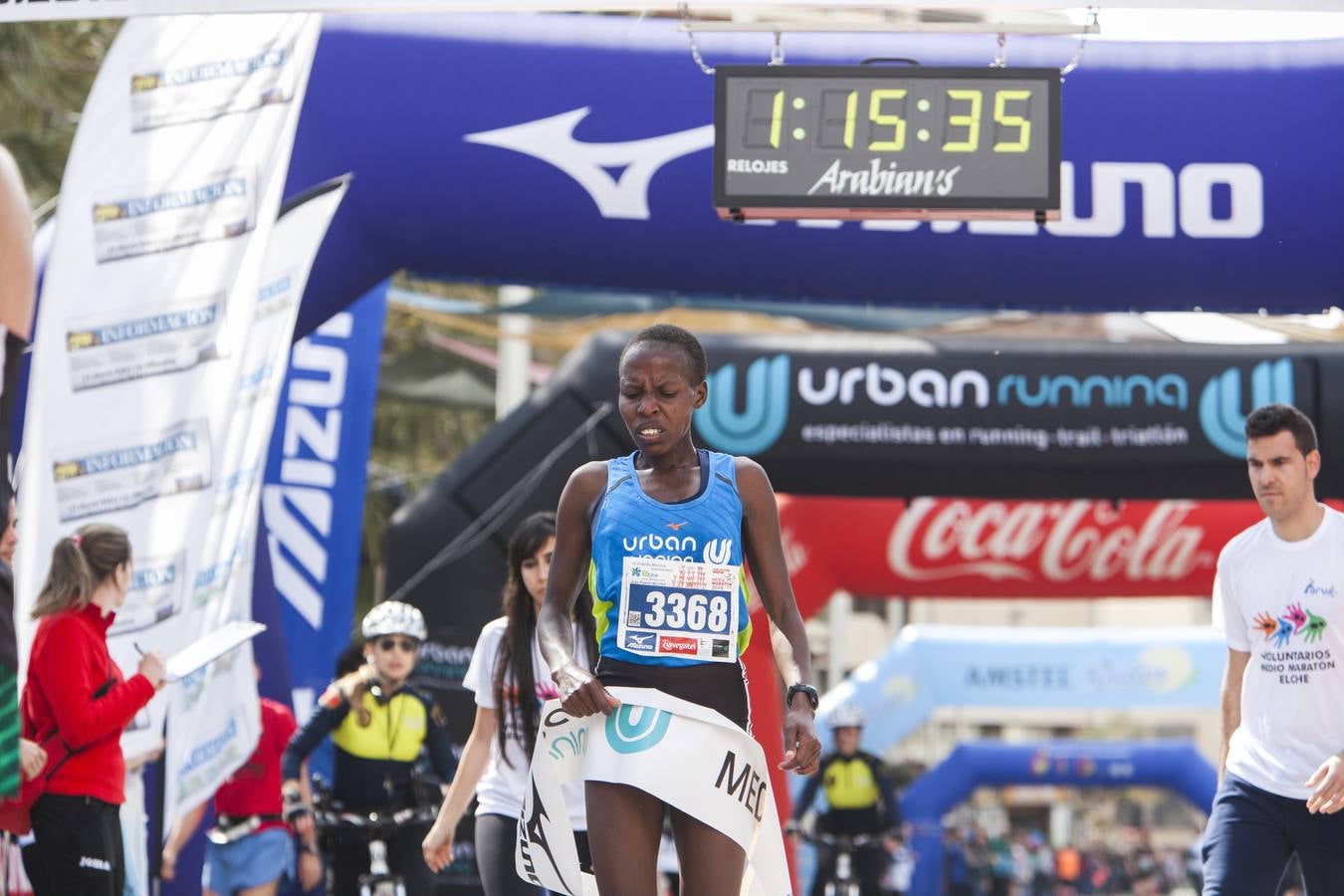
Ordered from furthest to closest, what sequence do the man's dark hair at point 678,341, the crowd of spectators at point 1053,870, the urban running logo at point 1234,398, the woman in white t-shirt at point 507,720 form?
1. the crowd of spectators at point 1053,870
2. the urban running logo at point 1234,398
3. the woman in white t-shirt at point 507,720
4. the man's dark hair at point 678,341

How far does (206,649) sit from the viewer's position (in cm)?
727

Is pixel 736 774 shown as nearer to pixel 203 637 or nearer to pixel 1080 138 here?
pixel 203 637

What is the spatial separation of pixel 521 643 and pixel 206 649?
1.30 meters

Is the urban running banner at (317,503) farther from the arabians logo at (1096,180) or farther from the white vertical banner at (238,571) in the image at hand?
the arabians logo at (1096,180)

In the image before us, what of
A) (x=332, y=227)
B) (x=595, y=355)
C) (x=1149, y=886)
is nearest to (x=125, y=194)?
(x=332, y=227)

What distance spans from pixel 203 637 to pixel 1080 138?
4.57 meters

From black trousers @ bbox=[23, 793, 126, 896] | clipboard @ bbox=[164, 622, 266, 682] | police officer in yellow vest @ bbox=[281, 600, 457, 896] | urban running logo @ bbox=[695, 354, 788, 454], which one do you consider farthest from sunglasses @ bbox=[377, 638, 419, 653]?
urban running logo @ bbox=[695, 354, 788, 454]

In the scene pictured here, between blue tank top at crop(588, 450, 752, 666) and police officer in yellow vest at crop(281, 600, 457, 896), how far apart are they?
14.4 feet

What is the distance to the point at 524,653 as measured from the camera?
6777 millimetres

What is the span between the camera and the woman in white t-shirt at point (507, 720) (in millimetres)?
6473

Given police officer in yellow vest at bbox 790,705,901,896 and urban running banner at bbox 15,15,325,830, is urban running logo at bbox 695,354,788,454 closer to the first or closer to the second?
urban running banner at bbox 15,15,325,830

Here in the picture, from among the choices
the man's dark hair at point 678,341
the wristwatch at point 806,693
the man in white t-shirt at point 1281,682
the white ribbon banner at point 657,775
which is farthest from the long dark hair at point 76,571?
the man in white t-shirt at point 1281,682

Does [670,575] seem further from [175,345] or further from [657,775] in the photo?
[175,345]

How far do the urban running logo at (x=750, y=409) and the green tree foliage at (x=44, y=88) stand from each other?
5.83 metres
